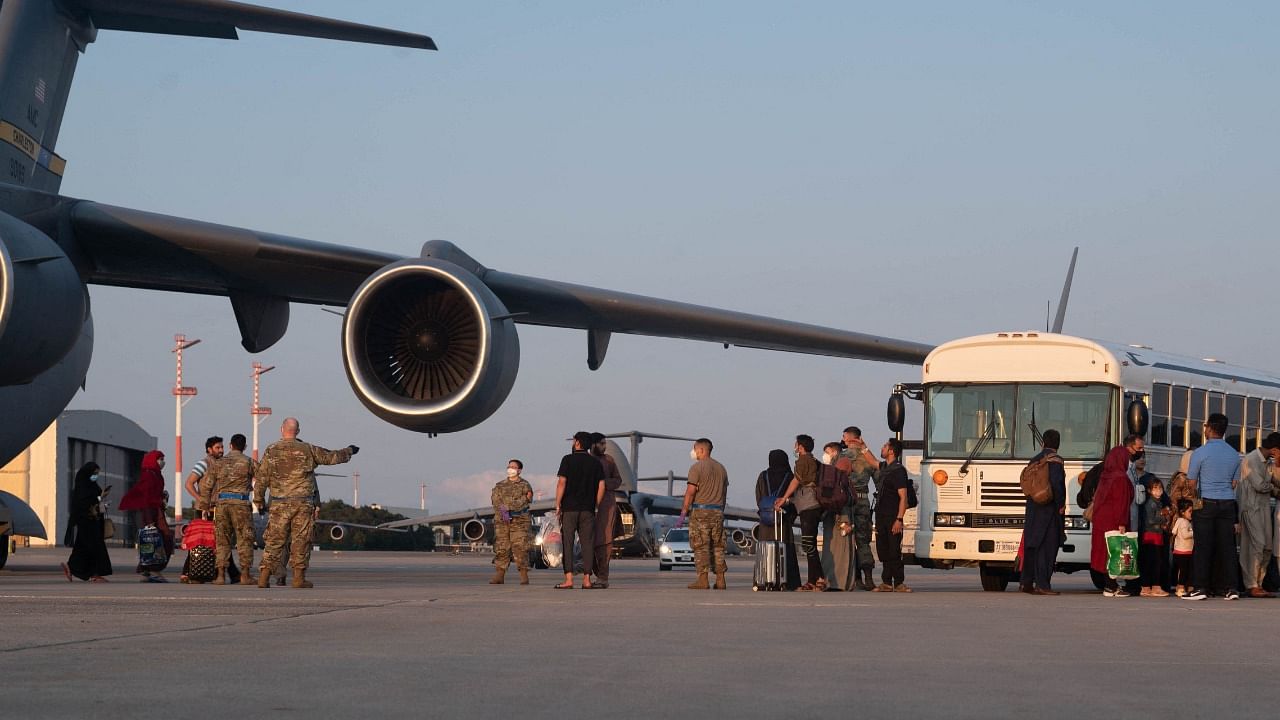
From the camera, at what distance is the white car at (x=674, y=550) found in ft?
123

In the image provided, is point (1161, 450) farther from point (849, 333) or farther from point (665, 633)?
point (665, 633)

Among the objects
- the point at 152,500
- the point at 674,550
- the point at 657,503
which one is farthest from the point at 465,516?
the point at 152,500

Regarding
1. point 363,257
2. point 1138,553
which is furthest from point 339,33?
point 1138,553

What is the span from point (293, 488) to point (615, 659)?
8.16 metres

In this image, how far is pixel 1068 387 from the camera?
54.4 ft

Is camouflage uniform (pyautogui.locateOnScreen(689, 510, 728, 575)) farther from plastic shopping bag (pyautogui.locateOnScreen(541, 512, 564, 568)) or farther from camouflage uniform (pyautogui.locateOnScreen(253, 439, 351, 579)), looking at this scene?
plastic shopping bag (pyautogui.locateOnScreen(541, 512, 564, 568))

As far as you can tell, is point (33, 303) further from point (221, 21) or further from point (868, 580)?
point (868, 580)

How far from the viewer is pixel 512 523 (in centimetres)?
1708

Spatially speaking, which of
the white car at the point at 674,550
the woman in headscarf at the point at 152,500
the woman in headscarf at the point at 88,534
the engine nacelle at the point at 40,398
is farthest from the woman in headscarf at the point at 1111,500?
the white car at the point at 674,550

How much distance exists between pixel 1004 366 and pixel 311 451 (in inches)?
268

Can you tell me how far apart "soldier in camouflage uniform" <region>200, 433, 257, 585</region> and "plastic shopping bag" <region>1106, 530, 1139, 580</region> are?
25.4 ft

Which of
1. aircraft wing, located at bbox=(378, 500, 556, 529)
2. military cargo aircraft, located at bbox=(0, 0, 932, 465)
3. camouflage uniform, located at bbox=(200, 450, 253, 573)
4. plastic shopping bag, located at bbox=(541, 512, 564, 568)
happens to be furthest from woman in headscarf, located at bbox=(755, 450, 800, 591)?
aircraft wing, located at bbox=(378, 500, 556, 529)

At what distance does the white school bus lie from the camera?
16359mm

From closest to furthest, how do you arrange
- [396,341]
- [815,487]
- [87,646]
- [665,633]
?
1. [87,646]
2. [665,633]
3. [396,341]
4. [815,487]
